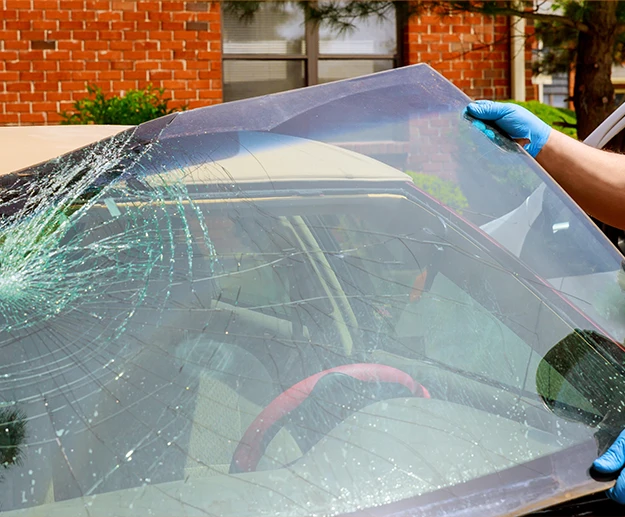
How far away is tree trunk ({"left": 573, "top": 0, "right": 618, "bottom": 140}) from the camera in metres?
6.10

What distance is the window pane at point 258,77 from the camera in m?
7.98

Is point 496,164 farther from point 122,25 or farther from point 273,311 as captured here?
point 122,25

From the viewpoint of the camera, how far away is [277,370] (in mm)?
1317

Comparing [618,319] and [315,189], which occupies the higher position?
[315,189]

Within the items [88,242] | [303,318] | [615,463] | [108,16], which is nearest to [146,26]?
[108,16]

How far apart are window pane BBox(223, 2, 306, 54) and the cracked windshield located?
6378 mm

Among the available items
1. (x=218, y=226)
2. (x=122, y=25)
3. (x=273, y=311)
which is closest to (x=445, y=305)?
(x=273, y=311)

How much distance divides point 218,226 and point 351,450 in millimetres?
525

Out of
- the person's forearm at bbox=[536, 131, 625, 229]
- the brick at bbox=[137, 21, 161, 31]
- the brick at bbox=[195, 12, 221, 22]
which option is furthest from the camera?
the brick at bbox=[195, 12, 221, 22]

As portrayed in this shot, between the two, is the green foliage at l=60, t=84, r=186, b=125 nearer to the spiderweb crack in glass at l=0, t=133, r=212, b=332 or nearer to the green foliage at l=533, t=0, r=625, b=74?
the green foliage at l=533, t=0, r=625, b=74

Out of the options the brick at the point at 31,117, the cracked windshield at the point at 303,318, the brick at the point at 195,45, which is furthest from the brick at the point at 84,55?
the cracked windshield at the point at 303,318

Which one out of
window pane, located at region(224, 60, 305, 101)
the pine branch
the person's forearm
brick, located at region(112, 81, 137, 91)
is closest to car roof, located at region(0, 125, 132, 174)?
A: the person's forearm

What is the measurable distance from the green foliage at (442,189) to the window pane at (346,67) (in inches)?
262

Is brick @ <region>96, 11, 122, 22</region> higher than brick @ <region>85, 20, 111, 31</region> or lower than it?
higher
